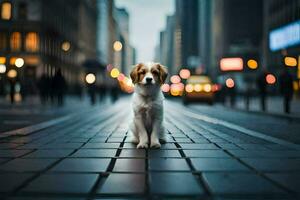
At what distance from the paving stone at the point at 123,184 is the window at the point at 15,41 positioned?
5251cm

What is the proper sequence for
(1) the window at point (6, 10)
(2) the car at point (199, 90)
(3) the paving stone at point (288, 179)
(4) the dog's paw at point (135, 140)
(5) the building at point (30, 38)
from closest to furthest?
(3) the paving stone at point (288, 179) < (4) the dog's paw at point (135, 140) < (2) the car at point (199, 90) < (5) the building at point (30, 38) < (1) the window at point (6, 10)

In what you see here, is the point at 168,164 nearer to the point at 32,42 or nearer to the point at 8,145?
the point at 8,145

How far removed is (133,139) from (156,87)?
1210mm

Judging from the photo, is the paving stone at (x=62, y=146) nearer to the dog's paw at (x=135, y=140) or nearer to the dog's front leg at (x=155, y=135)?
the dog's paw at (x=135, y=140)

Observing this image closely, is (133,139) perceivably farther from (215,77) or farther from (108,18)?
(108,18)

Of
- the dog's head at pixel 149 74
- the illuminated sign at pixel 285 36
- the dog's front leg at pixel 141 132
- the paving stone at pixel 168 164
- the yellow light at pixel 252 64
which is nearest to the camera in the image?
the paving stone at pixel 168 164

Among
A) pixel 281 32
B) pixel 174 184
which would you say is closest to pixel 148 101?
pixel 174 184

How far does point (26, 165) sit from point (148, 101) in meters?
2.24

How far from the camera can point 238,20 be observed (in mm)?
116312

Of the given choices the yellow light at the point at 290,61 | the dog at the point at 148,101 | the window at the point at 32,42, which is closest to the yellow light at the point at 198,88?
the yellow light at the point at 290,61

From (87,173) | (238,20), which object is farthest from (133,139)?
(238,20)

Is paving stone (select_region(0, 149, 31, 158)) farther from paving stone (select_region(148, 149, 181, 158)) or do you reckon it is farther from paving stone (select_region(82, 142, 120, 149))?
paving stone (select_region(148, 149, 181, 158))

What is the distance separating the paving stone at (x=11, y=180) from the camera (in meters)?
4.13

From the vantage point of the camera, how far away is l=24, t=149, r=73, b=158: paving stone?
20.1ft
